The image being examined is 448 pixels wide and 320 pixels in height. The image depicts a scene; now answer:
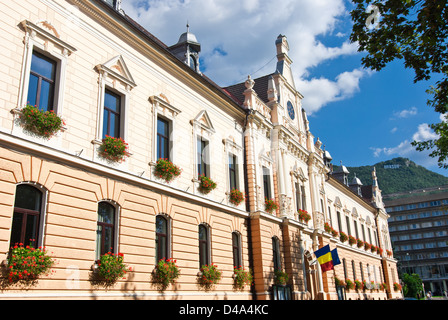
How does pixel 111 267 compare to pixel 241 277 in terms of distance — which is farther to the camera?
pixel 241 277

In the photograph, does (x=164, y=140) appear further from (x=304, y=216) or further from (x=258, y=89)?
(x=258, y=89)

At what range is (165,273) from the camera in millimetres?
15000

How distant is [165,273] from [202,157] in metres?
6.51

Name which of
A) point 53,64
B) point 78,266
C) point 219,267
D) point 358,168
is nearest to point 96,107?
point 53,64

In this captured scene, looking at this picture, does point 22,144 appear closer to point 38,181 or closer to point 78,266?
point 38,181

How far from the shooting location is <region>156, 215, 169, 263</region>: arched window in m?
15.7

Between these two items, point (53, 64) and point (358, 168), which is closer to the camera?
point (53, 64)

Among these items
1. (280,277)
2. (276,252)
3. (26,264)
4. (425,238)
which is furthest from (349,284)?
(425,238)

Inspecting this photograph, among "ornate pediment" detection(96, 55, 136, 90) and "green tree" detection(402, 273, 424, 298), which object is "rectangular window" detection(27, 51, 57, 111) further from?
"green tree" detection(402, 273, 424, 298)

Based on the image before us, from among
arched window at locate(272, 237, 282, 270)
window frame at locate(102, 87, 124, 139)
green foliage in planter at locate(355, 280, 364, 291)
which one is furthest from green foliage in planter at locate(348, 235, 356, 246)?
window frame at locate(102, 87, 124, 139)

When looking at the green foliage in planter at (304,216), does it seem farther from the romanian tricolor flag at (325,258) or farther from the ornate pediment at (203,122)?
the ornate pediment at (203,122)

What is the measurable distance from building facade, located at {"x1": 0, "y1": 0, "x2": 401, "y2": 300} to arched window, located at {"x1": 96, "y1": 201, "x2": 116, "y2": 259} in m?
0.05

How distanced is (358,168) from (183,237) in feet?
441
